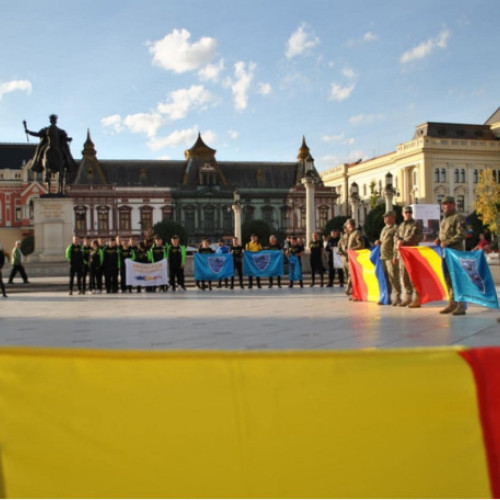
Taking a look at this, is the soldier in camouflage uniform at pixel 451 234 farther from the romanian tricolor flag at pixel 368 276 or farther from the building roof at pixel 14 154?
the building roof at pixel 14 154

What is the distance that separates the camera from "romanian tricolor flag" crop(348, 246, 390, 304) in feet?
44.3

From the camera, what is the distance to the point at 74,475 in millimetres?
2504

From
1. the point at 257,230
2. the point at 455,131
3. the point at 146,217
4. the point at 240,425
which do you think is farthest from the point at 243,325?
the point at 455,131

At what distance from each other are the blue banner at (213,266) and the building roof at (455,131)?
74580mm

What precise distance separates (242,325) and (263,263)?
11935mm

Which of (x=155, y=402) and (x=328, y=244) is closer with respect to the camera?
(x=155, y=402)

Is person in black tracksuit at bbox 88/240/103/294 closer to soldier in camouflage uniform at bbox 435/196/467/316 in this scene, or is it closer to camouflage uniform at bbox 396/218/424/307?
camouflage uniform at bbox 396/218/424/307

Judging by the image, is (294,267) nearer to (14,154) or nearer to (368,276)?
(368,276)

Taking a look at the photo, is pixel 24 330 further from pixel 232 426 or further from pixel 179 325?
pixel 232 426

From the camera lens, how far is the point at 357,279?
1482 centimetres

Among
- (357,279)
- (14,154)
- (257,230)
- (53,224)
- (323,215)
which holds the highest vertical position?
(14,154)

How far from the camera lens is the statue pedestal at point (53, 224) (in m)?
27.2

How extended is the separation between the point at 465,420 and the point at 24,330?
8.44m

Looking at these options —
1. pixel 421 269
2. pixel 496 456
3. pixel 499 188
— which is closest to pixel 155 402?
pixel 496 456
